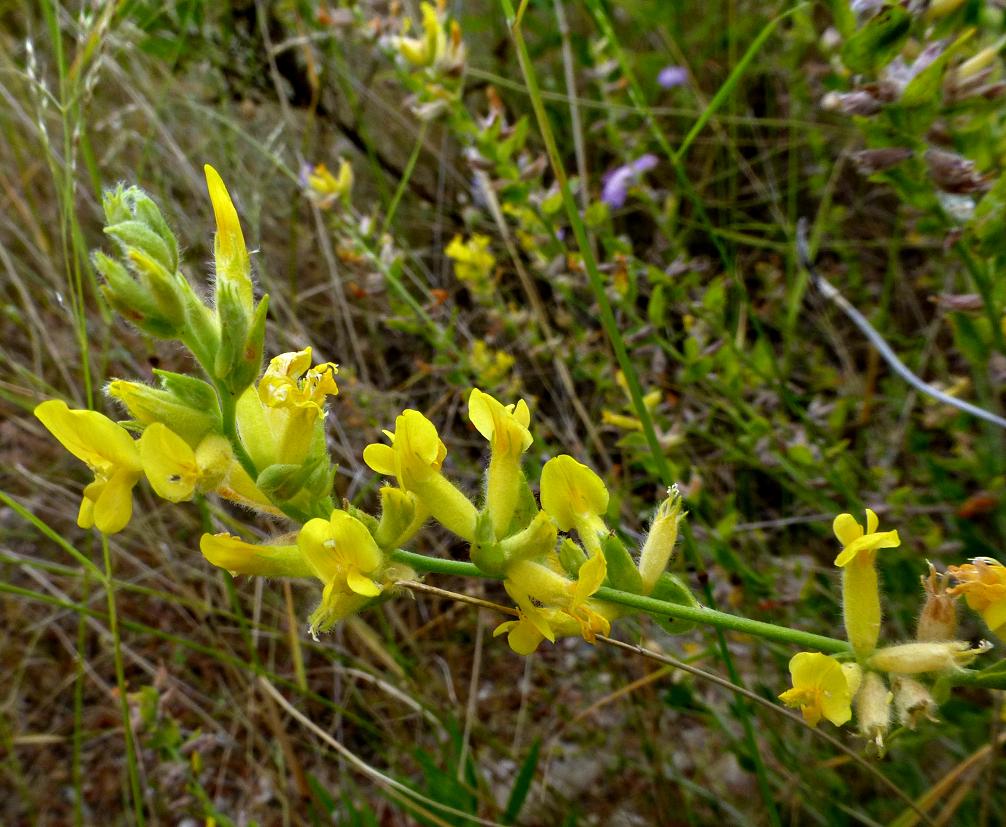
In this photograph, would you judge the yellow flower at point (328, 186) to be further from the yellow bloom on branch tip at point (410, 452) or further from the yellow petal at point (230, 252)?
the yellow bloom on branch tip at point (410, 452)

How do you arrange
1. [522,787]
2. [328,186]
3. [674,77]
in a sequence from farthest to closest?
[674,77] < [328,186] < [522,787]

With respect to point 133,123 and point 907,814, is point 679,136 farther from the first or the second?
point 907,814

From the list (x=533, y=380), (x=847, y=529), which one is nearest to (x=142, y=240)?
(x=847, y=529)

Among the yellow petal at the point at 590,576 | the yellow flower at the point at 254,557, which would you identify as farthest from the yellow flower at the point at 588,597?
the yellow flower at the point at 254,557

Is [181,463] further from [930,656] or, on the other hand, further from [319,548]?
[930,656]

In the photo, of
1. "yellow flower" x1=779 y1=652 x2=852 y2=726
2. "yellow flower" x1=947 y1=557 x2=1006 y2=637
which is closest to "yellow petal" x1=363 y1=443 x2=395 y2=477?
"yellow flower" x1=779 y1=652 x2=852 y2=726
